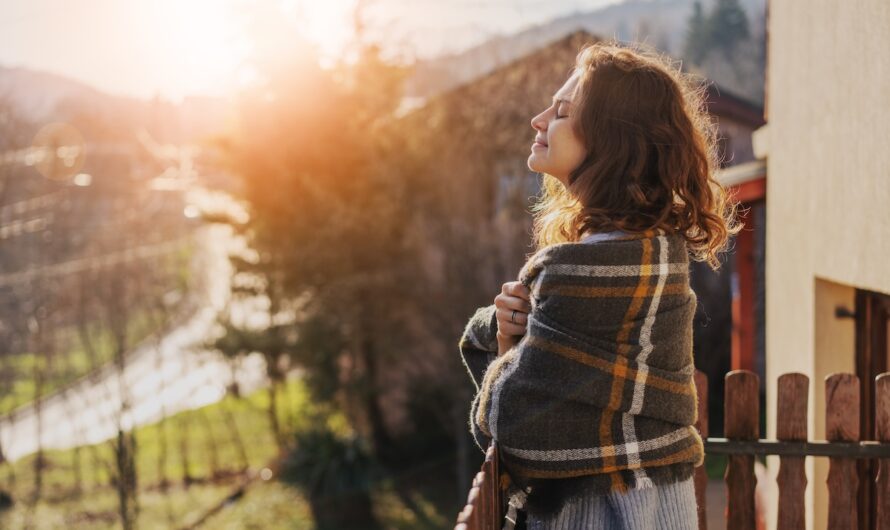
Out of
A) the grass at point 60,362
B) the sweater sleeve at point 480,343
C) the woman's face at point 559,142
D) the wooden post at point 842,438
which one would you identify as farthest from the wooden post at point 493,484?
the grass at point 60,362

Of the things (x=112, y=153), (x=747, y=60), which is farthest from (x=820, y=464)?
(x=747, y=60)

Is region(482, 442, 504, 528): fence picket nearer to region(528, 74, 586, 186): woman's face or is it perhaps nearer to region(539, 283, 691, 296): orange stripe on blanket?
region(539, 283, 691, 296): orange stripe on blanket

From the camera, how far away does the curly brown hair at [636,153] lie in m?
1.85

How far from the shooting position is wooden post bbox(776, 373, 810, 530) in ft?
8.88

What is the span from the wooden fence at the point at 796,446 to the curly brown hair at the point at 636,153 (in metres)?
0.96

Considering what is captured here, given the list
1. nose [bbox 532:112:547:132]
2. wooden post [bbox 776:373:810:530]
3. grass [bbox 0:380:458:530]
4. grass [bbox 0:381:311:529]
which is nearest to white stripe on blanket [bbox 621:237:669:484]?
nose [bbox 532:112:547:132]

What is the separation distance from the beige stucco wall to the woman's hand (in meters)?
1.45

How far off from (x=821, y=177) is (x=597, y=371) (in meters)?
2.32

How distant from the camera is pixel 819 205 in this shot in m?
3.73

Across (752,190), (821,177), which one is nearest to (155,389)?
(752,190)

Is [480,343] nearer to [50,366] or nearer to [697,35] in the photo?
[50,366]

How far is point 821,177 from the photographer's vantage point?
3.69 meters

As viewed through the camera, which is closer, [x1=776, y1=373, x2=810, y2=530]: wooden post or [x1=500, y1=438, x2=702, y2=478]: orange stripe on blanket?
[x1=500, y1=438, x2=702, y2=478]: orange stripe on blanket

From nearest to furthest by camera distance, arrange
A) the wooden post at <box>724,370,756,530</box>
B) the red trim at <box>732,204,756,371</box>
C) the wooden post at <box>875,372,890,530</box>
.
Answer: the wooden post at <box>875,372,890,530</box>, the wooden post at <box>724,370,756,530</box>, the red trim at <box>732,204,756,371</box>
